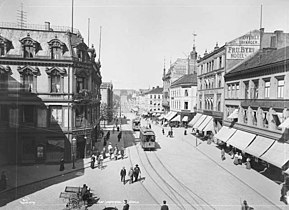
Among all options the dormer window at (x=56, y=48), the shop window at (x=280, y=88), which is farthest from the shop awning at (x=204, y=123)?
the dormer window at (x=56, y=48)

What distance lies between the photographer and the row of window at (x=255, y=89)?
23.8m

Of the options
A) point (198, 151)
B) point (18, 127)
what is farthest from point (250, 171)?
point (18, 127)

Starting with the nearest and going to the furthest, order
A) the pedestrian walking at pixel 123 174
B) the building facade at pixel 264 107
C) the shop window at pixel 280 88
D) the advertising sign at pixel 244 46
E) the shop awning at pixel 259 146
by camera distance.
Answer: the pedestrian walking at pixel 123 174 → the building facade at pixel 264 107 → the shop window at pixel 280 88 → the shop awning at pixel 259 146 → the advertising sign at pixel 244 46

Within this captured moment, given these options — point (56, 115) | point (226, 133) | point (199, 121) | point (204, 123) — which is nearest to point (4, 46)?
point (56, 115)

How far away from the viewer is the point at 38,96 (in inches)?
1106

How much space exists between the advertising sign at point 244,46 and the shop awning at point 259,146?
15883 mm

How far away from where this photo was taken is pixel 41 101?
92.0 feet

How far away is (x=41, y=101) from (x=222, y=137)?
24.0 meters

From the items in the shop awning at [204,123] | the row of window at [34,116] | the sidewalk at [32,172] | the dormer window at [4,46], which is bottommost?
the sidewalk at [32,172]

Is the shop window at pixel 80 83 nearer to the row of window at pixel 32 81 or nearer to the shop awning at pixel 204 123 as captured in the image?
the row of window at pixel 32 81

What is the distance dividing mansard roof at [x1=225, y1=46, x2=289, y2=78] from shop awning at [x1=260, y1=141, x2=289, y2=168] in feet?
25.2

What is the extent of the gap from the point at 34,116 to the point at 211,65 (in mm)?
32221

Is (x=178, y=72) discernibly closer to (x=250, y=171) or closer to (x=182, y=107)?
(x=182, y=107)

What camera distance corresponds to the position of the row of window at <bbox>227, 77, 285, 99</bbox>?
939 inches
